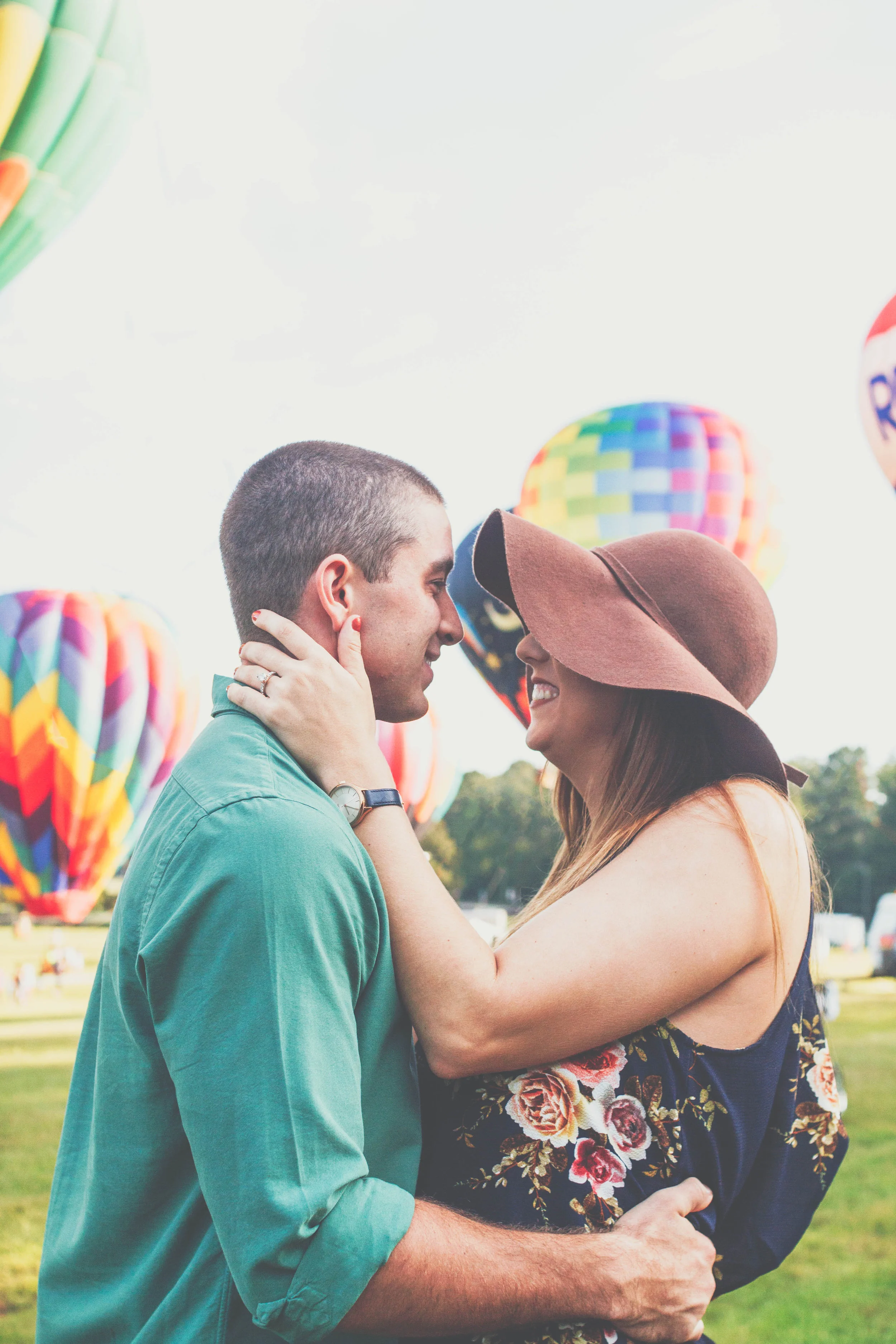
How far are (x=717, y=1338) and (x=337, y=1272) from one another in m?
4.83

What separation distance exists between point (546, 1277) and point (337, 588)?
98 centimetres

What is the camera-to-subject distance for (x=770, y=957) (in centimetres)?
172

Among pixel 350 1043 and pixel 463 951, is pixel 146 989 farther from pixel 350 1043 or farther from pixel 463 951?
pixel 463 951

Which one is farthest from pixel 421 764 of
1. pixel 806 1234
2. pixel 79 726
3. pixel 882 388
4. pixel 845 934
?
pixel 845 934

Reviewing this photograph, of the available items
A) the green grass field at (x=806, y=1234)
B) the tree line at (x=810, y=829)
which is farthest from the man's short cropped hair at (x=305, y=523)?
the tree line at (x=810, y=829)

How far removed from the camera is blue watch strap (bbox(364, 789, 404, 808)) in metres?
1.60

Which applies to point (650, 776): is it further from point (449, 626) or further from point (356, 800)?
point (356, 800)

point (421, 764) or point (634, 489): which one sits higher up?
point (634, 489)

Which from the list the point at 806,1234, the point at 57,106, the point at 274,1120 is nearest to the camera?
the point at 274,1120

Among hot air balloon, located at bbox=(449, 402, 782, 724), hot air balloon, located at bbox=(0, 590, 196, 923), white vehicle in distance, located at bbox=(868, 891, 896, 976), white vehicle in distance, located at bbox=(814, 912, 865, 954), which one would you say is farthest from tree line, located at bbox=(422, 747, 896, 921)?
hot air balloon, located at bbox=(449, 402, 782, 724)

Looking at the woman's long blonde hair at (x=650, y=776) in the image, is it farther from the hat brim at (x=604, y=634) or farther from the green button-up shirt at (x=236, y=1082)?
the green button-up shirt at (x=236, y=1082)

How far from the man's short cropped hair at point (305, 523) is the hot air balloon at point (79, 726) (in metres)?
17.5

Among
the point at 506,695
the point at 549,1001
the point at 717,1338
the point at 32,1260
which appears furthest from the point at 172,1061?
the point at 506,695

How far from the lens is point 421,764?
864 inches
